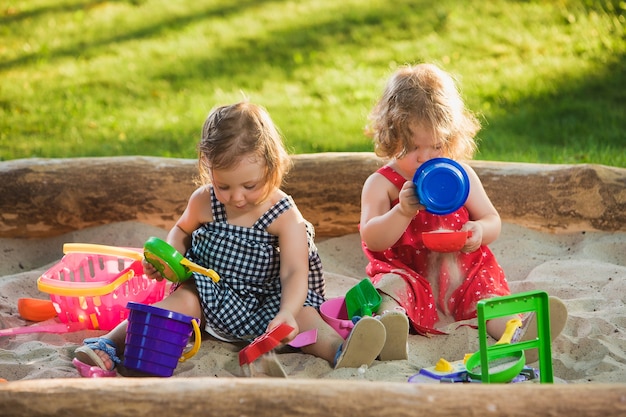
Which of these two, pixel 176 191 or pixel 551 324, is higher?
pixel 176 191

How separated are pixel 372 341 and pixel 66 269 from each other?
1.32m

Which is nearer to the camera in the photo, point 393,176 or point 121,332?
point 121,332

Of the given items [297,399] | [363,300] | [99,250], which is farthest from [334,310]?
[297,399]

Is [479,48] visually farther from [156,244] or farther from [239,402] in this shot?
[239,402]

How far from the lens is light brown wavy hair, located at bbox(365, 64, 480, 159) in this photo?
3.05 metres

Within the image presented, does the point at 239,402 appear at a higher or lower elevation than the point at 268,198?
lower

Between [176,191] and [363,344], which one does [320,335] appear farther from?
[176,191]

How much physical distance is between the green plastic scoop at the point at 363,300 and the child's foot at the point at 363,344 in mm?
236

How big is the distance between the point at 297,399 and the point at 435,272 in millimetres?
1434

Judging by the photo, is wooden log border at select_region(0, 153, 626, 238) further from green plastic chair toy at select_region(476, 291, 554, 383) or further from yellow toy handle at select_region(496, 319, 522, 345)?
green plastic chair toy at select_region(476, 291, 554, 383)

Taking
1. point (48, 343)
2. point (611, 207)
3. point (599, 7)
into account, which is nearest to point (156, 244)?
point (48, 343)

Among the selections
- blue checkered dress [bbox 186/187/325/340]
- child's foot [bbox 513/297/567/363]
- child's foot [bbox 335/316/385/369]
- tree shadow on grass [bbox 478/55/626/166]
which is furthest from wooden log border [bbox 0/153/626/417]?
child's foot [bbox 335/316/385/369]

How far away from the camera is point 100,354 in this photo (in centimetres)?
275

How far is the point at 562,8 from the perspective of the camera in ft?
25.4
